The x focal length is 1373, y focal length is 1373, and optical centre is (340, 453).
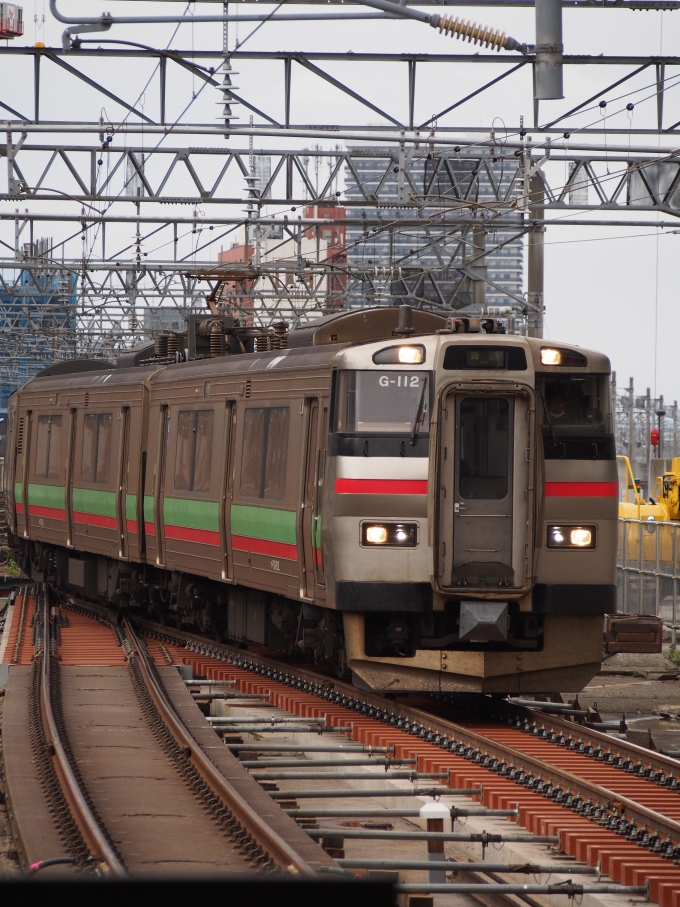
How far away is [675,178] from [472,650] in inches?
490

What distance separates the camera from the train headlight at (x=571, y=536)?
33.2 ft

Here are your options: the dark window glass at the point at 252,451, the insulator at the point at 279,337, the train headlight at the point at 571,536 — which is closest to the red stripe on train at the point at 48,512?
the insulator at the point at 279,337

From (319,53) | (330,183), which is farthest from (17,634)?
(330,183)

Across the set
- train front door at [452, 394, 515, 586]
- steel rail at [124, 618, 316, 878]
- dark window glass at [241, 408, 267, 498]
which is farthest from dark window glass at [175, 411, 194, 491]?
train front door at [452, 394, 515, 586]

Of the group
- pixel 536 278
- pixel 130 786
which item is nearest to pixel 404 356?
pixel 130 786

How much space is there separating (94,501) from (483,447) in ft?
25.3

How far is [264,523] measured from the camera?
11.6m

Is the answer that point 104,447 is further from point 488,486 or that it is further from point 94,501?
point 488,486

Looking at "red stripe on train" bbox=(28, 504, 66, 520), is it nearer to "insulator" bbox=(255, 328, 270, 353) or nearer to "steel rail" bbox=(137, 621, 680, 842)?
"insulator" bbox=(255, 328, 270, 353)

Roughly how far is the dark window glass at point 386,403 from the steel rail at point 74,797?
2936 mm

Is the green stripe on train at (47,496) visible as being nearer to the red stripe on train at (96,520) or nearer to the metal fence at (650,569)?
the red stripe on train at (96,520)

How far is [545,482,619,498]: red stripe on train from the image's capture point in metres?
10.1

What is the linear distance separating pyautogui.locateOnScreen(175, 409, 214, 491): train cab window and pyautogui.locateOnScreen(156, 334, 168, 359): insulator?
2880 millimetres

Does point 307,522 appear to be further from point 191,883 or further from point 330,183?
point 330,183
